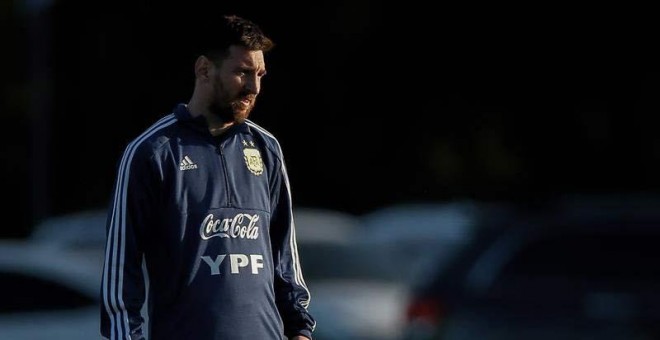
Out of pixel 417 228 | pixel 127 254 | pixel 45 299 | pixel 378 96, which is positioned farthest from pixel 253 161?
pixel 378 96

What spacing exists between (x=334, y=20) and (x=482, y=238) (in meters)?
18.1

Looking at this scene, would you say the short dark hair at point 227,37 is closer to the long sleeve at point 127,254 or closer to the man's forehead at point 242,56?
the man's forehead at point 242,56

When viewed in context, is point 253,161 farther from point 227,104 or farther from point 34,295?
point 34,295

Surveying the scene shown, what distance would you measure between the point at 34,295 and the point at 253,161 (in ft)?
18.3

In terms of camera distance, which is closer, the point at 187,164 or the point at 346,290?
the point at 187,164

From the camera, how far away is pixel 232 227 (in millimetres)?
4770

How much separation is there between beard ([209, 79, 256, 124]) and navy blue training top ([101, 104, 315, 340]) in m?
0.05

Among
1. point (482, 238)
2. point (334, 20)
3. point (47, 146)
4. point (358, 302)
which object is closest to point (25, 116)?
point (47, 146)

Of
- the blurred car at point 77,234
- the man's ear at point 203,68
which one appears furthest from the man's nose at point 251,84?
the blurred car at point 77,234

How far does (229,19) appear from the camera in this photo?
4.84 meters

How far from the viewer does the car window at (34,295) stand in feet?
33.2

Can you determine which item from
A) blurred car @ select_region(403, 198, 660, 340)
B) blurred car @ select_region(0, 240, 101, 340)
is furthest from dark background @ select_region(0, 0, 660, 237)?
blurred car @ select_region(403, 198, 660, 340)

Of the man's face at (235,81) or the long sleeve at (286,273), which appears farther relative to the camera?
the long sleeve at (286,273)

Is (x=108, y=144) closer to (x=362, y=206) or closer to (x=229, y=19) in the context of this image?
(x=362, y=206)
